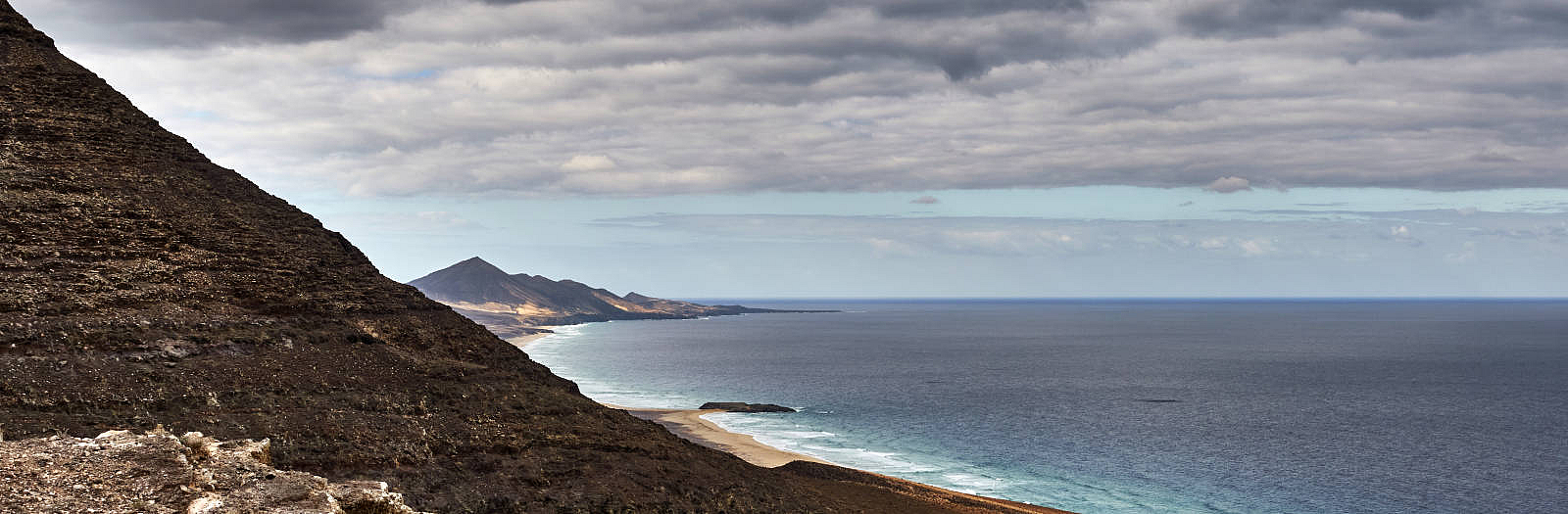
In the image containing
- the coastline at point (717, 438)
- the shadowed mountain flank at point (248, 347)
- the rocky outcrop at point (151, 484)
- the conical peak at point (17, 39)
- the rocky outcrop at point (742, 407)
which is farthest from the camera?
the rocky outcrop at point (742, 407)

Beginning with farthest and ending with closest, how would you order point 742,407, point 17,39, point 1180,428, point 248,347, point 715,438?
1. point 742,407
2. point 1180,428
3. point 715,438
4. point 17,39
5. point 248,347

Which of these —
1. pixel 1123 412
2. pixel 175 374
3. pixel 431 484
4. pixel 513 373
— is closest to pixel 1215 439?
pixel 1123 412

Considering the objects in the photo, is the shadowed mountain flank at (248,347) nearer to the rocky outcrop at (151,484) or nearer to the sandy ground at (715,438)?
the rocky outcrop at (151,484)

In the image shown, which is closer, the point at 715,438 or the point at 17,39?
the point at 17,39

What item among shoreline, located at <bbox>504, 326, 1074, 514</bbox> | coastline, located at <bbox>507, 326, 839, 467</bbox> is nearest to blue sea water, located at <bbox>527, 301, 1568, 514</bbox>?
coastline, located at <bbox>507, 326, 839, 467</bbox>

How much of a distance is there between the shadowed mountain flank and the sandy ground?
2684cm

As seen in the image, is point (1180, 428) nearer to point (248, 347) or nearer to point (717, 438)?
point (717, 438)

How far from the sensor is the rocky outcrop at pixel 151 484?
17.8 m

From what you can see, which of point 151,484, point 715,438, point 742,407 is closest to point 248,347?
point 151,484

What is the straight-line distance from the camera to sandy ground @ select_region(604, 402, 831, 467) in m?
78.2

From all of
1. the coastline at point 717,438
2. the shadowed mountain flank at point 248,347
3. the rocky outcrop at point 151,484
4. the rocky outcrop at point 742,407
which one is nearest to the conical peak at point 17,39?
the shadowed mountain flank at point 248,347

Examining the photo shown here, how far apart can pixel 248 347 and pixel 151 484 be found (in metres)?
17.7

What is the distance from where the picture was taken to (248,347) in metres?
34.9

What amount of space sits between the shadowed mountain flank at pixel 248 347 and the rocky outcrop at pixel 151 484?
9.22 metres
